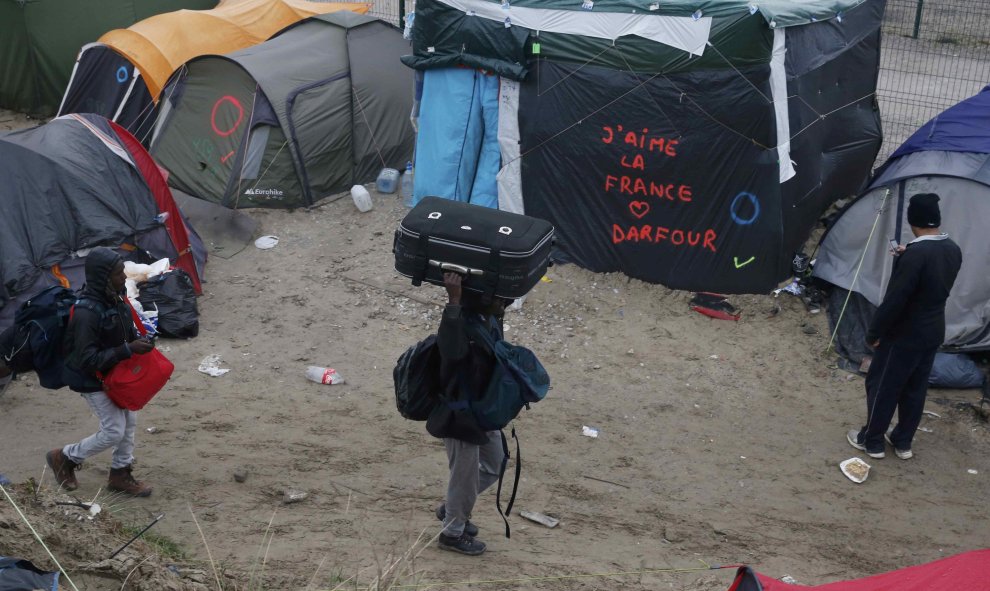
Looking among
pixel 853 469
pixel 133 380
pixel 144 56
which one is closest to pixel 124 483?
pixel 133 380

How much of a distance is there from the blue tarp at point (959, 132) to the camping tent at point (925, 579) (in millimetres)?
5103

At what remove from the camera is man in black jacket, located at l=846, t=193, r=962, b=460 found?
6.25 metres

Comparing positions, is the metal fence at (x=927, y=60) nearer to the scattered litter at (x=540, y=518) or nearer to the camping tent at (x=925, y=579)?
the scattered litter at (x=540, y=518)

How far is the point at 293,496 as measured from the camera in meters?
6.02

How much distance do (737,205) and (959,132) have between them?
76.5 inches

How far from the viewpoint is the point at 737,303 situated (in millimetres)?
8812

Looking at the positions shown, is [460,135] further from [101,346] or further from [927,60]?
[927,60]

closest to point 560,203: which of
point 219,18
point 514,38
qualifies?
point 514,38

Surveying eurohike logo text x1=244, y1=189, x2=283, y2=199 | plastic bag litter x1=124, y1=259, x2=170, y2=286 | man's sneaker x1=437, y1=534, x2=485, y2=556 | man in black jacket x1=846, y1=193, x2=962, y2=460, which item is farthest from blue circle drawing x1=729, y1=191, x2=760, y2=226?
plastic bag litter x1=124, y1=259, x2=170, y2=286

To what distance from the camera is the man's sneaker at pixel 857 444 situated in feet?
22.7

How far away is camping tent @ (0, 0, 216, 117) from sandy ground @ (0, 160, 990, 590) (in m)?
5.93

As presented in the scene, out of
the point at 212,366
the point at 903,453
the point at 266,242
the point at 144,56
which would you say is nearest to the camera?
the point at 903,453

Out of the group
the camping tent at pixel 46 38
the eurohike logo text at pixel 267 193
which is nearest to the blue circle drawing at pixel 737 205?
the eurohike logo text at pixel 267 193

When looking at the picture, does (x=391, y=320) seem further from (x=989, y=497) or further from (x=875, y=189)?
(x=989, y=497)
